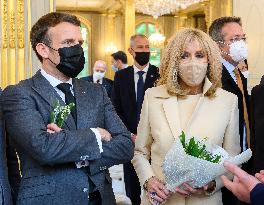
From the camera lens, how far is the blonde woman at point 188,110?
284 centimetres

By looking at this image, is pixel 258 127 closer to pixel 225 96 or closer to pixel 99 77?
pixel 225 96

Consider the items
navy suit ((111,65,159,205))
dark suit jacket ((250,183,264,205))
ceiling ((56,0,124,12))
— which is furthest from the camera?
ceiling ((56,0,124,12))

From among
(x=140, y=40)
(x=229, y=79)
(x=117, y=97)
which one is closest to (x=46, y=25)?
(x=229, y=79)

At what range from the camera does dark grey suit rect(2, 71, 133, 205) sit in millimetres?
2463

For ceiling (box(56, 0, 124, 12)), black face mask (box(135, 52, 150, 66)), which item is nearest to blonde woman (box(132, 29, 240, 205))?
black face mask (box(135, 52, 150, 66))

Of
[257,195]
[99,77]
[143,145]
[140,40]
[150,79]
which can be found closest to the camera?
[257,195]

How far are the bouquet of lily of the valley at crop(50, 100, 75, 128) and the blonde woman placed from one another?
60 centimetres

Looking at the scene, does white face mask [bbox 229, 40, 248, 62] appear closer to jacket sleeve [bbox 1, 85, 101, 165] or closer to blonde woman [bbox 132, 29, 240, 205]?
blonde woman [bbox 132, 29, 240, 205]

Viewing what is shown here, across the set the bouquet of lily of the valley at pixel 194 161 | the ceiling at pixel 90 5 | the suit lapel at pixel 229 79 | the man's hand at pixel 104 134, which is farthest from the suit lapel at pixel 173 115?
the ceiling at pixel 90 5

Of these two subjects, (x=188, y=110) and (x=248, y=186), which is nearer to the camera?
(x=248, y=186)

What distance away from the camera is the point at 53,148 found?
244 cm

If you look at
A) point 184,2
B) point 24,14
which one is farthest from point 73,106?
point 184,2

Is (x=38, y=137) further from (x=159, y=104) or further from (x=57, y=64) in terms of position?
(x=159, y=104)

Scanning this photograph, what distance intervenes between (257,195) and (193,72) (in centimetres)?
120
